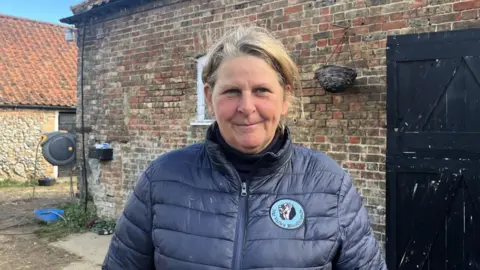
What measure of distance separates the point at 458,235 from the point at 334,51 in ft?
7.43

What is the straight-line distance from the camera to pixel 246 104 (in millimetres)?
1535

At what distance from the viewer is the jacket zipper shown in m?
1.43

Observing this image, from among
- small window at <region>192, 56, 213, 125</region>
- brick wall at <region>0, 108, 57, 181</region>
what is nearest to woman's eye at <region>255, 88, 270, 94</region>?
small window at <region>192, 56, 213, 125</region>

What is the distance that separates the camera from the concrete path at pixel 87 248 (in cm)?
587

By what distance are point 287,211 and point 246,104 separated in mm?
418

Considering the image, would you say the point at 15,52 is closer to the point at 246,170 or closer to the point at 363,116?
the point at 363,116

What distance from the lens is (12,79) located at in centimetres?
1517

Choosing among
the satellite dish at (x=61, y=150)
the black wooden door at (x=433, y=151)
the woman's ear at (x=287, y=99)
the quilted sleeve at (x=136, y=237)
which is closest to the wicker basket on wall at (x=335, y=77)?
the black wooden door at (x=433, y=151)

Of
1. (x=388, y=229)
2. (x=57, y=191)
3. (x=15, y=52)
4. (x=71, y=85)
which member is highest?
(x=15, y=52)

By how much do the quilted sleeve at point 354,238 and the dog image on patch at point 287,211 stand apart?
0.18m

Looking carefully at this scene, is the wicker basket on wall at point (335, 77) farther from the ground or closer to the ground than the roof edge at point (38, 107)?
closer to the ground

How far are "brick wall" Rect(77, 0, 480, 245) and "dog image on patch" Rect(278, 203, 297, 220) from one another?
123 inches

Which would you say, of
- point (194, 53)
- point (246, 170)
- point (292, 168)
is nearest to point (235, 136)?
point (246, 170)

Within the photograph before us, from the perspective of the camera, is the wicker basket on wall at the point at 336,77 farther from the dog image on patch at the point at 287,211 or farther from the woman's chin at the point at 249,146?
the dog image on patch at the point at 287,211
